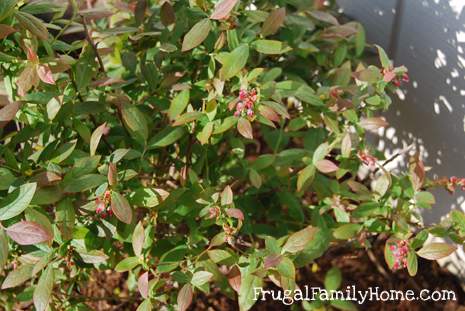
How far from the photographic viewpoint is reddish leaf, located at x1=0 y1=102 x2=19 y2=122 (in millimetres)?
1154

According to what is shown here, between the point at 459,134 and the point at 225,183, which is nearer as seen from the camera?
the point at 225,183

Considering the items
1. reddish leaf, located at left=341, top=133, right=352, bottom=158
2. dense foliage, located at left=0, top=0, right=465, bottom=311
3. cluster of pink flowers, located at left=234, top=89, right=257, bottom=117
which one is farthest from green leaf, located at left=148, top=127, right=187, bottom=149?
reddish leaf, located at left=341, top=133, right=352, bottom=158

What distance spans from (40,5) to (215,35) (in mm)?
391

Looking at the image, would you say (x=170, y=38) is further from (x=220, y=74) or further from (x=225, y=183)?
(x=225, y=183)

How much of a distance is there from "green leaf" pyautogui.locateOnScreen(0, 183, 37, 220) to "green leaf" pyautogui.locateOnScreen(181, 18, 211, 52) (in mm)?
430

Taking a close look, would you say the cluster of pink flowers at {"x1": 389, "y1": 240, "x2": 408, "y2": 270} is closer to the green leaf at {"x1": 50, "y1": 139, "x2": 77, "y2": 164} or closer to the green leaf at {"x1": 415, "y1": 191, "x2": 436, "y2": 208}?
the green leaf at {"x1": 415, "y1": 191, "x2": 436, "y2": 208}

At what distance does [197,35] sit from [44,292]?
1.94 feet

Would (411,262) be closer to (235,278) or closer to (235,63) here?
(235,278)

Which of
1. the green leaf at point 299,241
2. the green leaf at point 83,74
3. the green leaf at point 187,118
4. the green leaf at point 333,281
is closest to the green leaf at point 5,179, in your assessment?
the green leaf at point 83,74

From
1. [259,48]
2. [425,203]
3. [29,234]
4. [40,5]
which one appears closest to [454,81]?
[425,203]

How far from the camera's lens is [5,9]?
1145 millimetres

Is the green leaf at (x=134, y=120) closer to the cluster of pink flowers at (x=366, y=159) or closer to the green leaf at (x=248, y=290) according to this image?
the green leaf at (x=248, y=290)

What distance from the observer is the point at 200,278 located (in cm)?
123

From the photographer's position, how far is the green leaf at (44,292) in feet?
3.80
